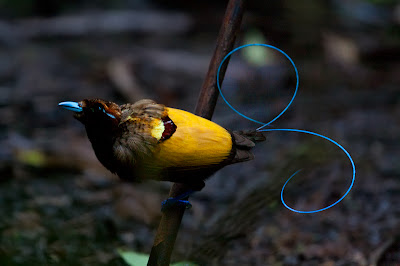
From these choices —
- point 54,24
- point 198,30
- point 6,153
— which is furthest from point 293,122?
point 54,24

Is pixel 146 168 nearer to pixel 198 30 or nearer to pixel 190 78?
pixel 190 78

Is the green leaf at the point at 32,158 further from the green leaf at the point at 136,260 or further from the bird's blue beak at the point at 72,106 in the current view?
the bird's blue beak at the point at 72,106

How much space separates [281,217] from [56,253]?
1835 mm

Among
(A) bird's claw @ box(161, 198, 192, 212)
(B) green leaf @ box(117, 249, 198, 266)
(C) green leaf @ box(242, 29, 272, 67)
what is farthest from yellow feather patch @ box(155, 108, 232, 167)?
(C) green leaf @ box(242, 29, 272, 67)

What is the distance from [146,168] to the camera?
2.47m

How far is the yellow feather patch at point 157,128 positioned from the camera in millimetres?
2459

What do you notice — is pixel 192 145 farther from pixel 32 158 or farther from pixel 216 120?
pixel 216 120

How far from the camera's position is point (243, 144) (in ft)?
8.61

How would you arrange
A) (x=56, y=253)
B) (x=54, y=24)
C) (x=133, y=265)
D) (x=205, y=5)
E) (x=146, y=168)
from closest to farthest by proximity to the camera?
(x=146, y=168), (x=133, y=265), (x=56, y=253), (x=54, y=24), (x=205, y=5)

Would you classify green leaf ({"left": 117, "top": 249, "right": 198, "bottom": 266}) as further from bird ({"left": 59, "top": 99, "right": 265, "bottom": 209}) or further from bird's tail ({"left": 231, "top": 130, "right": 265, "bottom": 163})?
bird's tail ({"left": 231, "top": 130, "right": 265, "bottom": 163})

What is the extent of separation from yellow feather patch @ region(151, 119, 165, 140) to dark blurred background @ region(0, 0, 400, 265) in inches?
23.4

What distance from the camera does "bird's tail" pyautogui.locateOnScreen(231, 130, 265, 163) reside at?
260 cm

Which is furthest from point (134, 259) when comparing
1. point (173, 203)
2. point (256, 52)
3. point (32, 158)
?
point (256, 52)

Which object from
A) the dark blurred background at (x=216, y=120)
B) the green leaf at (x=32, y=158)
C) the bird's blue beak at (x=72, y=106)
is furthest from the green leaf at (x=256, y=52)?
the bird's blue beak at (x=72, y=106)
